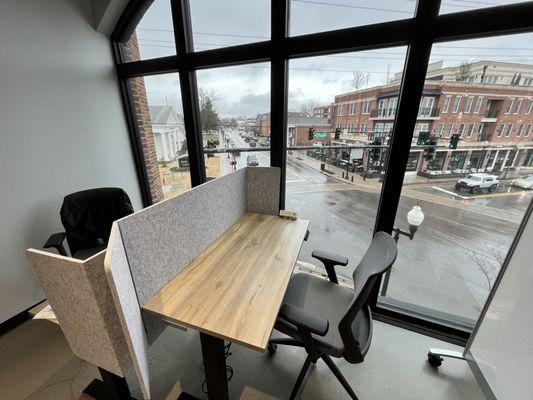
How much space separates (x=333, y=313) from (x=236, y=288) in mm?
600

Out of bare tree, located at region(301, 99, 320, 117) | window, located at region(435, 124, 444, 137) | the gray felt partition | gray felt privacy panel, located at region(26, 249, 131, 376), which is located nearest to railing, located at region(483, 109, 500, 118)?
window, located at region(435, 124, 444, 137)

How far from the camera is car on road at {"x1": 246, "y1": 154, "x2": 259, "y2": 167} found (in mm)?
2047

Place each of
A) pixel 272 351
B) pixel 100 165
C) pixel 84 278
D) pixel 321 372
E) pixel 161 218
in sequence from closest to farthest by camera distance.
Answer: pixel 84 278, pixel 161 218, pixel 321 372, pixel 272 351, pixel 100 165

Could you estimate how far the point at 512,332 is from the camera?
3.69ft

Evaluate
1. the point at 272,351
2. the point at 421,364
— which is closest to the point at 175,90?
the point at 272,351

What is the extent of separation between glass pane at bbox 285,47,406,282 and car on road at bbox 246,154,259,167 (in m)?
0.33

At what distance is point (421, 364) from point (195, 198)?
1871 millimetres

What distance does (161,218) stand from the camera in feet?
3.37

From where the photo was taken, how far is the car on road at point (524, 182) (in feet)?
4.08

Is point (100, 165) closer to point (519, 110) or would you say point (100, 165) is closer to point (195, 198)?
point (195, 198)

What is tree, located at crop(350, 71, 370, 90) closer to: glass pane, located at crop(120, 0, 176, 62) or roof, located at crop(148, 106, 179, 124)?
glass pane, located at crop(120, 0, 176, 62)

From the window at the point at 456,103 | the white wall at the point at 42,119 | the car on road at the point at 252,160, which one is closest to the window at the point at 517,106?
the window at the point at 456,103

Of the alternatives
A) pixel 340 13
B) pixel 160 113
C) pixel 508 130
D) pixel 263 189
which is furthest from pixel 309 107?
pixel 160 113

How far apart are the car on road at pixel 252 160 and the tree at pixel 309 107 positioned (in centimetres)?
59
